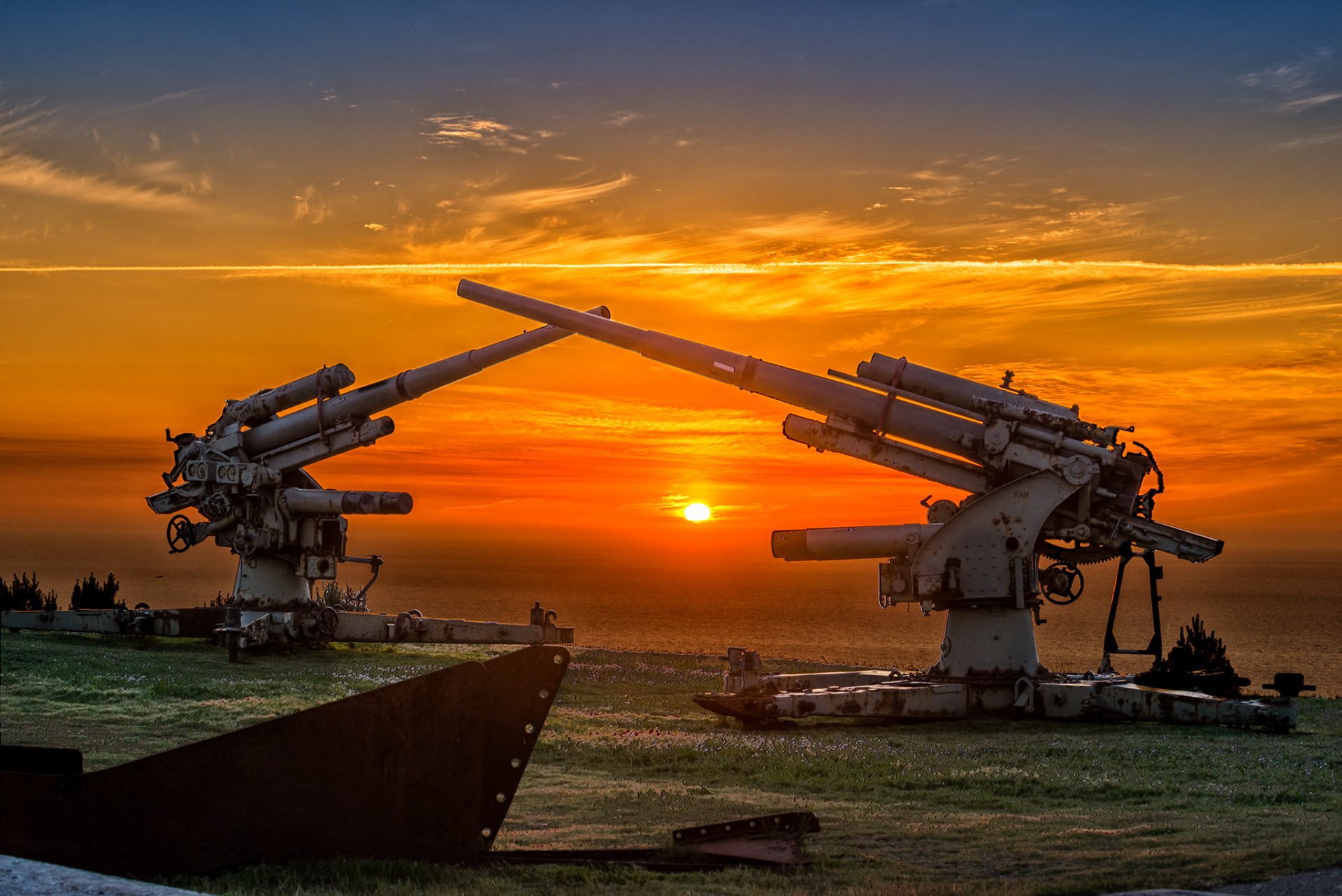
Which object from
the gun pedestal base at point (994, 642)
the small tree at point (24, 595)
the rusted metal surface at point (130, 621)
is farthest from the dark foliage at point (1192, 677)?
the small tree at point (24, 595)

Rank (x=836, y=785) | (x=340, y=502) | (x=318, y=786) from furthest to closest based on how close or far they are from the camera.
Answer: (x=340, y=502) < (x=836, y=785) < (x=318, y=786)

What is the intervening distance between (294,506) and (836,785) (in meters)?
14.2

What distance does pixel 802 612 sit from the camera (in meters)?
86.3

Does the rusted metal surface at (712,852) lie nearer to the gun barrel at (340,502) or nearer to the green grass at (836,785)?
the green grass at (836,785)

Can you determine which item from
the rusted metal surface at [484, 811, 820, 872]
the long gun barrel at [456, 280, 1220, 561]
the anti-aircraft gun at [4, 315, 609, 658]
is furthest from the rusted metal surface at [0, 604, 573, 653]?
the rusted metal surface at [484, 811, 820, 872]

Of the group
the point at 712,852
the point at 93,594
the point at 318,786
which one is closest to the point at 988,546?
the point at 712,852

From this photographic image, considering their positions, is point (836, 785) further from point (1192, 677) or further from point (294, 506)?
point (294, 506)

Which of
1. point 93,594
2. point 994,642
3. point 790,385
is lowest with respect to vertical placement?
point 994,642

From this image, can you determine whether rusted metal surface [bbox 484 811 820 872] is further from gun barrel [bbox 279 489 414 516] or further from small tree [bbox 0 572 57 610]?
small tree [bbox 0 572 57 610]

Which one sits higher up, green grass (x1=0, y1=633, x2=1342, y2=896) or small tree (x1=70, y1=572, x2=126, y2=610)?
small tree (x1=70, y1=572, x2=126, y2=610)

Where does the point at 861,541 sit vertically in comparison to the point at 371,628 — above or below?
above

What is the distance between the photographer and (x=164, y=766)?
7363mm

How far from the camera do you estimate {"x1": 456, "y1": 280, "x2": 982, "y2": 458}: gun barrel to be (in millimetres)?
17172

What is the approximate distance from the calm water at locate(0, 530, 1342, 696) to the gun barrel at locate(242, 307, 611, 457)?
1069 centimetres
